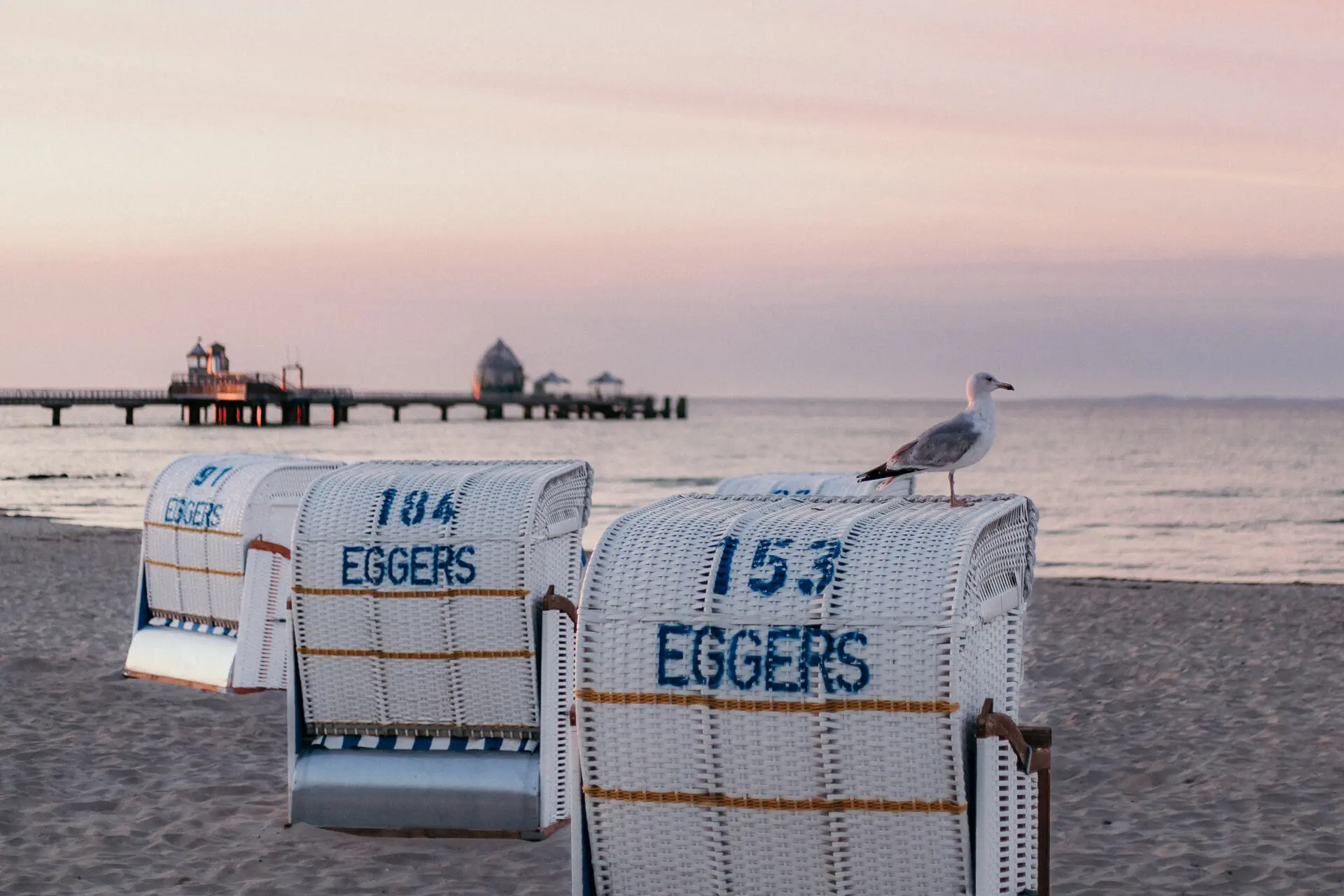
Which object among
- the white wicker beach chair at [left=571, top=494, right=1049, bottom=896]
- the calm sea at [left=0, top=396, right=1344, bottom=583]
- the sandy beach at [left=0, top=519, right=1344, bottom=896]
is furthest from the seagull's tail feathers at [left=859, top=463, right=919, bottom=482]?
the calm sea at [left=0, top=396, right=1344, bottom=583]

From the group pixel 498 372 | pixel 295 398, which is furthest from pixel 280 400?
pixel 498 372

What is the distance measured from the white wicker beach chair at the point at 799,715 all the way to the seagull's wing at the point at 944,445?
2.07m

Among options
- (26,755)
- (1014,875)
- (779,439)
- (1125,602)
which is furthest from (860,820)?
(779,439)

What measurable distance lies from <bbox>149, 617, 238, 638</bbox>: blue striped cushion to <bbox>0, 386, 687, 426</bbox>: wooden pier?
90.9 m

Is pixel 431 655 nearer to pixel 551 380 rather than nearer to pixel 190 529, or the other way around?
pixel 190 529

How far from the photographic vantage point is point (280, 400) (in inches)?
3905

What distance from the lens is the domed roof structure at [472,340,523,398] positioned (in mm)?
128000

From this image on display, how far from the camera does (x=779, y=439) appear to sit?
94.5m

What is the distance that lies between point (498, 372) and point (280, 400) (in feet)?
104

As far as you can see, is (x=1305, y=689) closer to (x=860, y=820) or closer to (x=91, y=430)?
(x=860, y=820)

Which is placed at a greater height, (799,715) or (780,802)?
(799,715)

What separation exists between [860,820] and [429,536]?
277cm

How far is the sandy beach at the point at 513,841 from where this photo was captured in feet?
19.6

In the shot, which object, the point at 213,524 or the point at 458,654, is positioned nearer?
the point at 458,654
